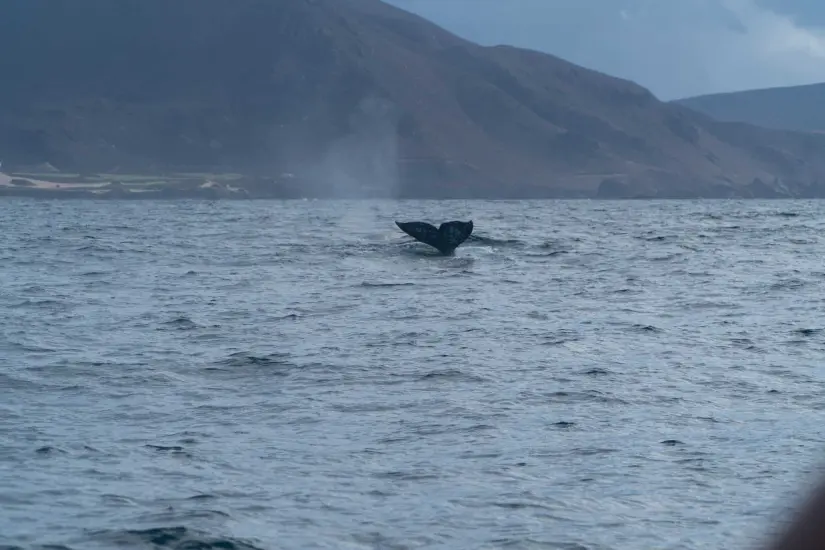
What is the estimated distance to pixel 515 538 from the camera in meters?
8.05

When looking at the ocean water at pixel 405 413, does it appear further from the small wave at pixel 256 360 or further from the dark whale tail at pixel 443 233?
the dark whale tail at pixel 443 233

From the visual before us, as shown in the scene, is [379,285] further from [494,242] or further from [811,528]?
[811,528]

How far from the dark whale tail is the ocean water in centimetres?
658

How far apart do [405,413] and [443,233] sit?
842 inches

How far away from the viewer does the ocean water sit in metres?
8.39

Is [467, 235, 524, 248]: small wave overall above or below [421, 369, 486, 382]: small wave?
above

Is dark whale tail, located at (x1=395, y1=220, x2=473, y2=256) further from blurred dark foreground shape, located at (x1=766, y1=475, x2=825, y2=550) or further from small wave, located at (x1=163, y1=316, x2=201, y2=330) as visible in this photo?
blurred dark foreground shape, located at (x1=766, y1=475, x2=825, y2=550)

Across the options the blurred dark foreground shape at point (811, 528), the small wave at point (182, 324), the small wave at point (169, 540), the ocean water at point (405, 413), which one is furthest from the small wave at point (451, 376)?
the blurred dark foreground shape at point (811, 528)

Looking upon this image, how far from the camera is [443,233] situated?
33312 millimetres

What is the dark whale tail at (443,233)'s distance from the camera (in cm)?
3319

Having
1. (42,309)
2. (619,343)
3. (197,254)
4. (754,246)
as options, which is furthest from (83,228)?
(619,343)

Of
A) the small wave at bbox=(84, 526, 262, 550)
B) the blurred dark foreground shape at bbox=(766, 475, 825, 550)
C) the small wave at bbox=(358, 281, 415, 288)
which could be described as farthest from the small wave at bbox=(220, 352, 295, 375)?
the blurred dark foreground shape at bbox=(766, 475, 825, 550)

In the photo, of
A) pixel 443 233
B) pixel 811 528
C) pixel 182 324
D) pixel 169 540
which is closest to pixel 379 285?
pixel 182 324

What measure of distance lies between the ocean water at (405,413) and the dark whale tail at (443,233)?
21.6 feet
